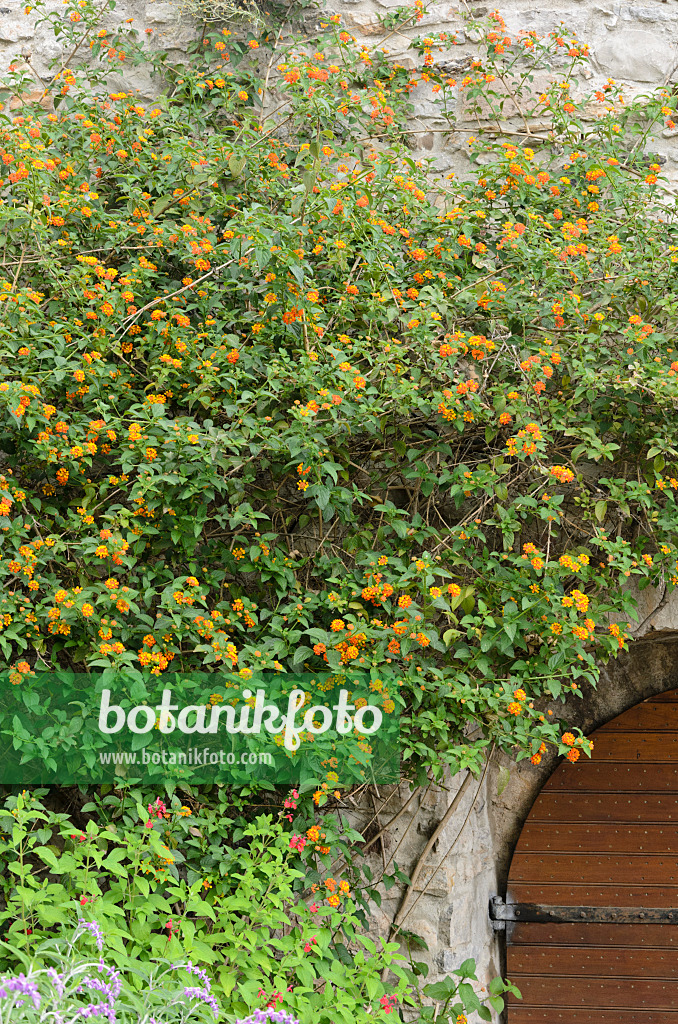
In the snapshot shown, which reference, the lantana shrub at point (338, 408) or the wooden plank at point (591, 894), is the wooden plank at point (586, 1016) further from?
the lantana shrub at point (338, 408)

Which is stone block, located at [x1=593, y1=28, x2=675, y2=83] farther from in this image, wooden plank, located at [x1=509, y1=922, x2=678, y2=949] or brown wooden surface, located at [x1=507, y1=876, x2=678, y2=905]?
wooden plank, located at [x1=509, y1=922, x2=678, y2=949]

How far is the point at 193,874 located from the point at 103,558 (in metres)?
0.86

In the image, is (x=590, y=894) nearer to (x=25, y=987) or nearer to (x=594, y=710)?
(x=594, y=710)

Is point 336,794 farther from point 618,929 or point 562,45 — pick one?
point 562,45

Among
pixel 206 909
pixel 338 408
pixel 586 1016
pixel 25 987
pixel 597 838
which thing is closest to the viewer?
pixel 25 987

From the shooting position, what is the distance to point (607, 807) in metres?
2.79

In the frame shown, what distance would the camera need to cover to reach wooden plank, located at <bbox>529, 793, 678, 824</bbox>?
2768mm

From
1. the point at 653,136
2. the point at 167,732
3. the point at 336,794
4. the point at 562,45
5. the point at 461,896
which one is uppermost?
the point at 562,45

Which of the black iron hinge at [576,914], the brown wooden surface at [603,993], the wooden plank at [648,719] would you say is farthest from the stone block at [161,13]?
the brown wooden surface at [603,993]

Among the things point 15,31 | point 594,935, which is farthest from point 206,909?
point 15,31

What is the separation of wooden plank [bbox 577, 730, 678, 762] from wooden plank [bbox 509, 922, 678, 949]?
1.85 feet

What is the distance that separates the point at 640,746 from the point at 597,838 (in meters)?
0.36

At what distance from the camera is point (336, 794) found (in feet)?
6.86

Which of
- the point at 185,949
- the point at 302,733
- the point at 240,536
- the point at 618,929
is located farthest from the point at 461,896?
the point at 240,536
